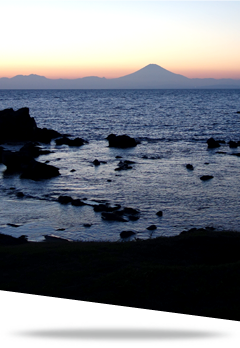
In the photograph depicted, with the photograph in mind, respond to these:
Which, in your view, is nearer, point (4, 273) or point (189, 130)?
point (4, 273)

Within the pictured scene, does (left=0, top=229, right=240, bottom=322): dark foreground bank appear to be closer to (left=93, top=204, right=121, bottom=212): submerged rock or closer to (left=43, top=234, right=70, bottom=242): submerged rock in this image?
(left=43, top=234, right=70, bottom=242): submerged rock

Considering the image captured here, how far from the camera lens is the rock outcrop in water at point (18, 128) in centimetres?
5203

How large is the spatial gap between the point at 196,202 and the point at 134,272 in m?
13.7

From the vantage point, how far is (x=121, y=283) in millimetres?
9180

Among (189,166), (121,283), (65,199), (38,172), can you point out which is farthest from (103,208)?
(189,166)

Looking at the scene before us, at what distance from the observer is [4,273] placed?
34.6ft

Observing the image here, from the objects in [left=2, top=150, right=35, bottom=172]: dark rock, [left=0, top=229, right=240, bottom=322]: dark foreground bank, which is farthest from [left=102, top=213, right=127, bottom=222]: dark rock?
[left=2, top=150, right=35, bottom=172]: dark rock

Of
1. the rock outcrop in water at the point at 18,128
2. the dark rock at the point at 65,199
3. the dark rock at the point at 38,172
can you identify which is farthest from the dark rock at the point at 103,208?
the rock outcrop in water at the point at 18,128

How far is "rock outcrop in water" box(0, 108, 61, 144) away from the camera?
52.0m

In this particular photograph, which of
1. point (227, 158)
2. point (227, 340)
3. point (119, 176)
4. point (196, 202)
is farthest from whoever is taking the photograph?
point (227, 158)

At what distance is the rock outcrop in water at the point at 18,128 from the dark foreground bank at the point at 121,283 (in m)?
41.2

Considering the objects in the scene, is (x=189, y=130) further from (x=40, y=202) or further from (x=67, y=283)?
(x=67, y=283)

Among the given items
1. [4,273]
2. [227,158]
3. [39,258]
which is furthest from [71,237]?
[227,158]

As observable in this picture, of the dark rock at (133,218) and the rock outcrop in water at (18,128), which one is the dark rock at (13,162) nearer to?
the dark rock at (133,218)
